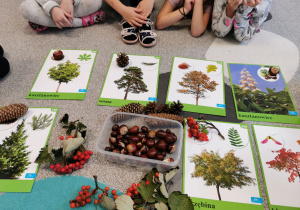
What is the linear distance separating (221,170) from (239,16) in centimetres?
72

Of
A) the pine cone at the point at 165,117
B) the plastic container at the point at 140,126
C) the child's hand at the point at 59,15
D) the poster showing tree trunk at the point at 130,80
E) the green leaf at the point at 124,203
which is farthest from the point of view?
the child's hand at the point at 59,15

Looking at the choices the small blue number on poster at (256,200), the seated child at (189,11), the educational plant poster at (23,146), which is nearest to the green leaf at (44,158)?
the educational plant poster at (23,146)

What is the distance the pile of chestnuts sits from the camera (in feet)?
2.41

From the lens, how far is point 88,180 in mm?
738

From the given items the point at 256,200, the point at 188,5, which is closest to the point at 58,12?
the point at 188,5

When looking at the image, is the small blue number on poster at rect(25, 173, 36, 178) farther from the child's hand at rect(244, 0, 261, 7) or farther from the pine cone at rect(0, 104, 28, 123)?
the child's hand at rect(244, 0, 261, 7)

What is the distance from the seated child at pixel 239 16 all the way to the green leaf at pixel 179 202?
846 millimetres

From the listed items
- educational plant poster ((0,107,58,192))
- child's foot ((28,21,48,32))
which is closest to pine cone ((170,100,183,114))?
educational plant poster ((0,107,58,192))

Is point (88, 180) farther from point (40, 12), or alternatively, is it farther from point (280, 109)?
point (40, 12)

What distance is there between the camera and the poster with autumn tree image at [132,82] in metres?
0.96

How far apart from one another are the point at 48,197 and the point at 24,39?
878 mm

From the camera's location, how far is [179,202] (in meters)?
0.62

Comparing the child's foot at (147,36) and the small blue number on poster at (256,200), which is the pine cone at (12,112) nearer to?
the child's foot at (147,36)

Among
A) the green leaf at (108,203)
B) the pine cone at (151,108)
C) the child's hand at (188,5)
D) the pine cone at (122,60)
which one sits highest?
the child's hand at (188,5)
